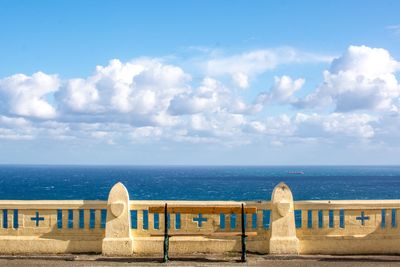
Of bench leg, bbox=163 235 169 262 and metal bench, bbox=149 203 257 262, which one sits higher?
metal bench, bbox=149 203 257 262

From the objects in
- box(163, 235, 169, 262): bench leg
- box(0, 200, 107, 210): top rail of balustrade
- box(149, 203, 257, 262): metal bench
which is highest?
box(0, 200, 107, 210): top rail of balustrade

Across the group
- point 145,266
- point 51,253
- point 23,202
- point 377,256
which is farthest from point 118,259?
point 377,256

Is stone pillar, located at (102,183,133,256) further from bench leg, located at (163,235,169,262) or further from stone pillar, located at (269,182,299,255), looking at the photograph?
stone pillar, located at (269,182,299,255)

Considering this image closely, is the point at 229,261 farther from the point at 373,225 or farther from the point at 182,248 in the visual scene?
the point at 373,225

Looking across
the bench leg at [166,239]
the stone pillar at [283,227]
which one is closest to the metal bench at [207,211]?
the bench leg at [166,239]

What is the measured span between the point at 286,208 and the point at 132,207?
3.35 m

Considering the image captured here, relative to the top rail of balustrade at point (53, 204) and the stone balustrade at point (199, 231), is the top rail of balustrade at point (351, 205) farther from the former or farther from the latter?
the top rail of balustrade at point (53, 204)

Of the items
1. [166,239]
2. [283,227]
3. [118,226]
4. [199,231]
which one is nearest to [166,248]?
[166,239]

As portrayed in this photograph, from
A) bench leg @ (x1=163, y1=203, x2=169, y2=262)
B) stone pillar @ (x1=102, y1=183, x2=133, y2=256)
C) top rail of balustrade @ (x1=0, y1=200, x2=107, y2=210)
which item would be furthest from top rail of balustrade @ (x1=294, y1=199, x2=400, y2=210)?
top rail of balustrade @ (x1=0, y1=200, x2=107, y2=210)

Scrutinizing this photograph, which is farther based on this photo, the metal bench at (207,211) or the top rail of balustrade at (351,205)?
the top rail of balustrade at (351,205)

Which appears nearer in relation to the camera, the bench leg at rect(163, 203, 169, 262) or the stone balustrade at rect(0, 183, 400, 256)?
the bench leg at rect(163, 203, 169, 262)

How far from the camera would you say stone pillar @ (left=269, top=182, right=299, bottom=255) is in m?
11.9

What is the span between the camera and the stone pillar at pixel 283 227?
11.9 metres

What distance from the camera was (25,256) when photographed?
11.8m
